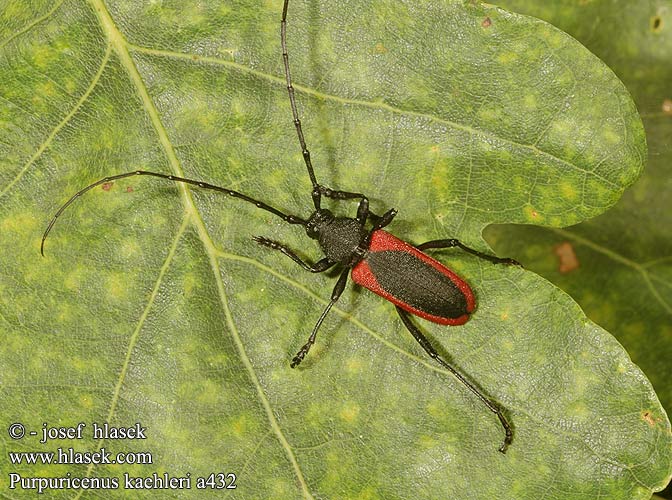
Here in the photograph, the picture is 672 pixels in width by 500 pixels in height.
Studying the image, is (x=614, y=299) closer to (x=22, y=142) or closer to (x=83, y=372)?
(x=83, y=372)

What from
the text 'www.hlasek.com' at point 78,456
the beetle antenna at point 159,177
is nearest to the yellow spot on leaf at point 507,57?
the beetle antenna at point 159,177

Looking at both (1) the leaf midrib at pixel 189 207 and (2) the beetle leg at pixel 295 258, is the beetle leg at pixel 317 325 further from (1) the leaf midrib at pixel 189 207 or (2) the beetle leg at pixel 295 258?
(1) the leaf midrib at pixel 189 207

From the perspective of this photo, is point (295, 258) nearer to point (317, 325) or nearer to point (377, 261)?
point (317, 325)

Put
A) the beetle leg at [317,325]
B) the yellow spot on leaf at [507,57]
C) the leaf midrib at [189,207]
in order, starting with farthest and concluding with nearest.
A: the beetle leg at [317,325] < the leaf midrib at [189,207] < the yellow spot on leaf at [507,57]

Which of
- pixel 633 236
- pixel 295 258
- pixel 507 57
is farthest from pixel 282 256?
pixel 633 236

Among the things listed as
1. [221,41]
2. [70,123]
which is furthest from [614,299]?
[70,123]

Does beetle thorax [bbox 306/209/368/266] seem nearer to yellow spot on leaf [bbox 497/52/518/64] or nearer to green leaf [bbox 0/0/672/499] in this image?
green leaf [bbox 0/0/672/499]
